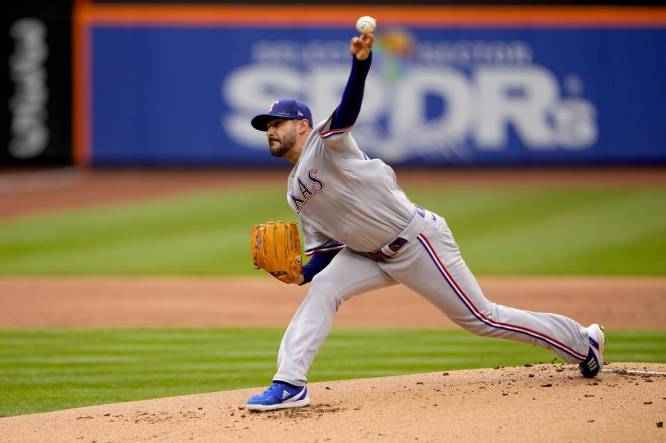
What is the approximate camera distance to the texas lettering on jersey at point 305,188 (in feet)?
16.9

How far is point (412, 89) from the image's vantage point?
20.1 metres

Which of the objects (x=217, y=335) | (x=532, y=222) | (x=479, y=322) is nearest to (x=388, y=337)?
(x=217, y=335)

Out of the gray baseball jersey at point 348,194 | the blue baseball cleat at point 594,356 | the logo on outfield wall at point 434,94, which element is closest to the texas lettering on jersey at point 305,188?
the gray baseball jersey at point 348,194

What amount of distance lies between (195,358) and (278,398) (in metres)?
2.49

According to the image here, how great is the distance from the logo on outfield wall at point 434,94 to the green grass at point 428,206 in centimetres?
219

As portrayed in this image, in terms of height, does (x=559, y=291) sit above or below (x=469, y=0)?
below

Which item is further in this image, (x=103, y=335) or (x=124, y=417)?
(x=103, y=335)

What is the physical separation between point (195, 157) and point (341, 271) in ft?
50.6

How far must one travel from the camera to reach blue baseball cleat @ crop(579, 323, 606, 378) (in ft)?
18.5

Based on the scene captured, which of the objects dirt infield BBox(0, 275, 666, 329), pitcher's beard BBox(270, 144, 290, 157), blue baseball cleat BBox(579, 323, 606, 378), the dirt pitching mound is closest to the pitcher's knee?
the dirt pitching mound

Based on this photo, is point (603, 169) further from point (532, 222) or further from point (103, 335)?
point (103, 335)

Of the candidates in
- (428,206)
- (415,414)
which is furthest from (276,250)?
(428,206)

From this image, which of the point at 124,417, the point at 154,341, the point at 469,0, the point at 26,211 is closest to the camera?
the point at 124,417

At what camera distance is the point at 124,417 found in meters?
5.40
